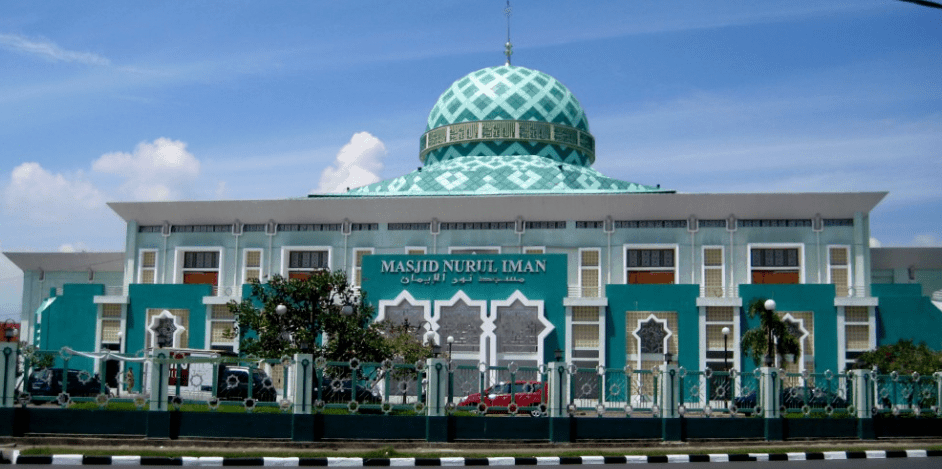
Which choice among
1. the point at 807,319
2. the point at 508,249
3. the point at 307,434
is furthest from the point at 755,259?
the point at 307,434

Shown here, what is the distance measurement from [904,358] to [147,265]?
99.6 feet

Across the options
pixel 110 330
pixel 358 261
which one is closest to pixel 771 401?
pixel 358 261

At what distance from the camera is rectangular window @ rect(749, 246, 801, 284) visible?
122 ft

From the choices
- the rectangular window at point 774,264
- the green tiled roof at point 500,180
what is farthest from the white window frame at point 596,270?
the rectangular window at point 774,264

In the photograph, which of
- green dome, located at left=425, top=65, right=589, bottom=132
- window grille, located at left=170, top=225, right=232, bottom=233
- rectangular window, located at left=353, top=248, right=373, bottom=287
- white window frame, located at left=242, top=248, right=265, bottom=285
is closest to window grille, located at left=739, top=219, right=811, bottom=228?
green dome, located at left=425, top=65, right=589, bottom=132

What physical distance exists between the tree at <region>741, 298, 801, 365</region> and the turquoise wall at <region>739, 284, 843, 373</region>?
104 centimetres

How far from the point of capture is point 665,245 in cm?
3781

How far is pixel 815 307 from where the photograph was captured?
3531 centimetres

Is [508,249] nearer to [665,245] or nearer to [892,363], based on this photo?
[665,245]

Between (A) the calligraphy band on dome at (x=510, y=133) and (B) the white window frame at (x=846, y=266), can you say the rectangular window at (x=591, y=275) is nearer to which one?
(B) the white window frame at (x=846, y=266)

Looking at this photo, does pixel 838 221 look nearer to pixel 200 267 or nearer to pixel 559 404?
pixel 559 404

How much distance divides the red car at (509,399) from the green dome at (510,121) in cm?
2394

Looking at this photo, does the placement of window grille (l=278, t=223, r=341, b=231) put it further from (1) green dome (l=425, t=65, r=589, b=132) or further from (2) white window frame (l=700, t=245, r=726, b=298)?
(2) white window frame (l=700, t=245, r=726, b=298)

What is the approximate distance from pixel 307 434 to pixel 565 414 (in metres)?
4.92
